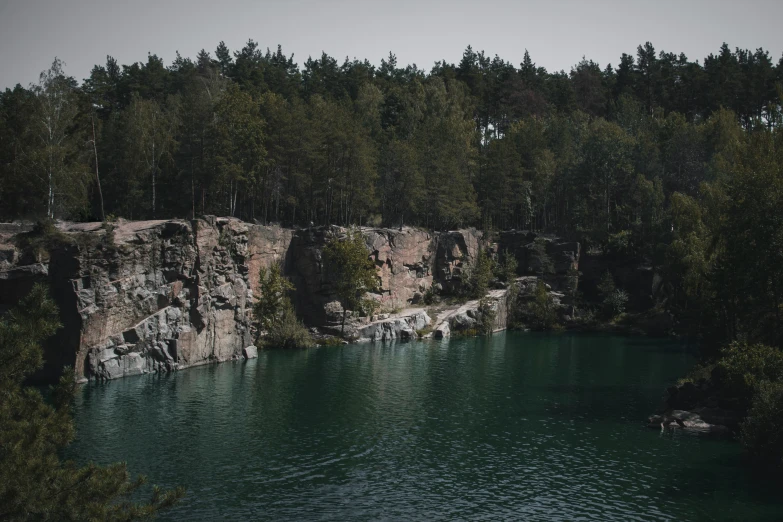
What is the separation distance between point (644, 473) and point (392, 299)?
55.2m

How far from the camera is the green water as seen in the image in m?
32.5

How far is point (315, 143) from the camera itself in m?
83.7

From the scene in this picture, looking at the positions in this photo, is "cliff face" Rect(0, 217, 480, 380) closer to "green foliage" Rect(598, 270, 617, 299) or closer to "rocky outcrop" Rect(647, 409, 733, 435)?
"green foliage" Rect(598, 270, 617, 299)

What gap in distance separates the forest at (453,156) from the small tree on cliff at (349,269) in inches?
332

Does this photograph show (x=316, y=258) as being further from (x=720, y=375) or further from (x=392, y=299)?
(x=720, y=375)

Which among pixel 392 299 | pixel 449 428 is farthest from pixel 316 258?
pixel 449 428

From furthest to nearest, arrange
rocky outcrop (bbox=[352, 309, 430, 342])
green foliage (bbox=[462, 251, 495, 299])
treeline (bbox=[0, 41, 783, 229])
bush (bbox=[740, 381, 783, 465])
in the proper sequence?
1. green foliage (bbox=[462, 251, 495, 299])
2. rocky outcrop (bbox=[352, 309, 430, 342])
3. treeline (bbox=[0, 41, 783, 229])
4. bush (bbox=[740, 381, 783, 465])

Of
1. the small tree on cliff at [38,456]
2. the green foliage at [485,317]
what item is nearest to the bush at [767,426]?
the small tree on cliff at [38,456]

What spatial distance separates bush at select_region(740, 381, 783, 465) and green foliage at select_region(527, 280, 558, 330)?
57.5m

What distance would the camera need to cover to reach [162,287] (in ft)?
204

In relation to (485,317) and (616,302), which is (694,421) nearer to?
(485,317)

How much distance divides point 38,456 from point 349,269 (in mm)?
61982

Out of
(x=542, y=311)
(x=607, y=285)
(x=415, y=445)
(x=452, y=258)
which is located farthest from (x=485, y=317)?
(x=415, y=445)

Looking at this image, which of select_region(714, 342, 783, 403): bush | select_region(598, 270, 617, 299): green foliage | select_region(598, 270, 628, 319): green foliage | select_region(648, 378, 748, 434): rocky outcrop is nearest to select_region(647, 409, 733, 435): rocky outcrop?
select_region(648, 378, 748, 434): rocky outcrop
